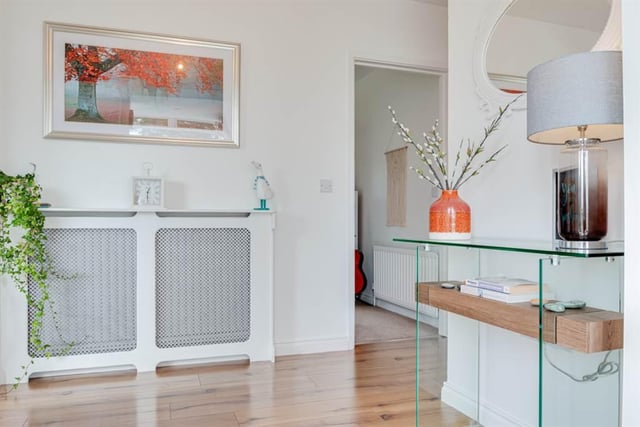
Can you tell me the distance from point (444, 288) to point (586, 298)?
62cm

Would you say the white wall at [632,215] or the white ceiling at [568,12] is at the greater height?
the white ceiling at [568,12]

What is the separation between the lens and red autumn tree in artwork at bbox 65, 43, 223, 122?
280cm

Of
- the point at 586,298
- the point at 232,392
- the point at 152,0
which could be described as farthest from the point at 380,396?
the point at 152,0

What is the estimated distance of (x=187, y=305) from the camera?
286 centimetres

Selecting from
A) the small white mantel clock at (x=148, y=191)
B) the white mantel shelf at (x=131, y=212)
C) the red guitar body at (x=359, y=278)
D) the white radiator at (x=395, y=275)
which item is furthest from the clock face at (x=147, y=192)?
the red guitar body at (x=359, y=278)

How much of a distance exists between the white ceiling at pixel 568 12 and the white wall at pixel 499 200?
10 cm

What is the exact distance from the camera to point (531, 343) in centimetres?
180

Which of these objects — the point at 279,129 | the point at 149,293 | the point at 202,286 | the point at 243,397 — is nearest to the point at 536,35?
the point at 279,129

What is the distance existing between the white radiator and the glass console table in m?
1.94

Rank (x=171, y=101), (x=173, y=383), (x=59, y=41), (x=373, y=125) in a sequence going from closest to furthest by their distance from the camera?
(x=173, y=383) → (x=59, y=41) → (x=171, y=101) → (x=373, y=125)

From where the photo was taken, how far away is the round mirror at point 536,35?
61.6 inches

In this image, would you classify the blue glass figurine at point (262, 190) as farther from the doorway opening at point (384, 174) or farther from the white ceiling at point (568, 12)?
the white ceiling at point (568, 12)

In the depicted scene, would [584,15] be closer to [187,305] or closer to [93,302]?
[187,305]

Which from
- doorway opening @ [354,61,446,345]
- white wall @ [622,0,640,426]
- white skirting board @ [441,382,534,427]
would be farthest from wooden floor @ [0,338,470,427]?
white wall @ [622,0,640,426]
